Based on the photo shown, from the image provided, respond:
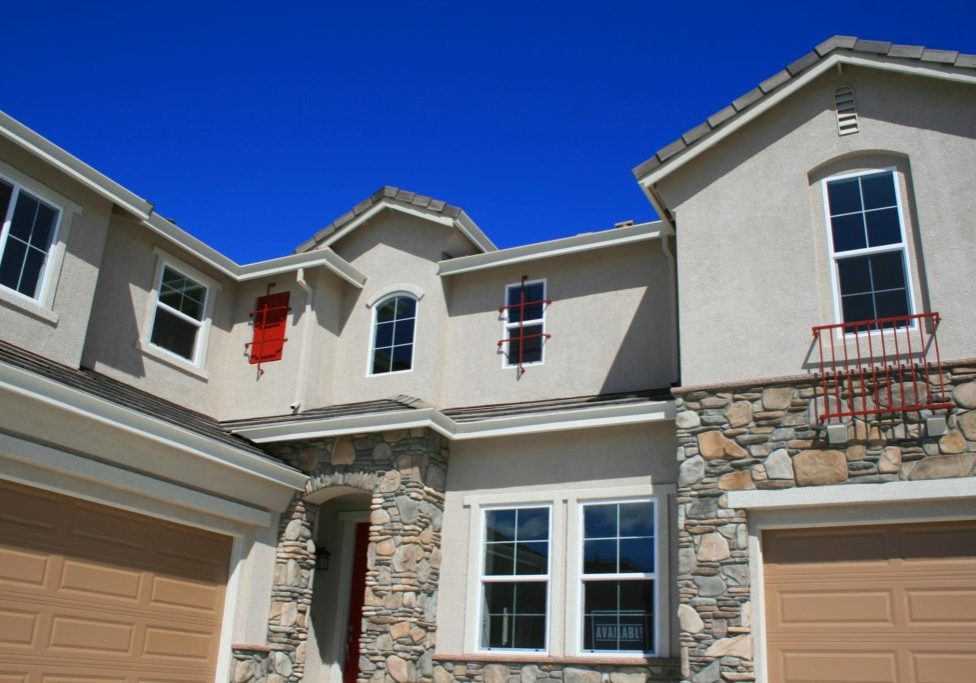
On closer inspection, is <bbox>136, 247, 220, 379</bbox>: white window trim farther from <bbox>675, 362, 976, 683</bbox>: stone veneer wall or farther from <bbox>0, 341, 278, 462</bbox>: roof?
<bbox>675, 362, 976, 683</bbox>: stone veneer wall

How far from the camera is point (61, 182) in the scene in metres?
11.7

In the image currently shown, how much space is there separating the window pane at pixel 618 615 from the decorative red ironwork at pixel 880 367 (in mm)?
2820

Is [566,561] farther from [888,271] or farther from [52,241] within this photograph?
[52,241]

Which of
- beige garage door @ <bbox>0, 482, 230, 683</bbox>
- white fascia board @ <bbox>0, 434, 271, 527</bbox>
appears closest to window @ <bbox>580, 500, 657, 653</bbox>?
white fascia board @ <bbox>0, 434, 271, 527</bbox>

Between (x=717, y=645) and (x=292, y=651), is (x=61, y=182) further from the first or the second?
(x=717, y=645)

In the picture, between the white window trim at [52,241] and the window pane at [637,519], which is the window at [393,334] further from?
the white window trim at [52,241]

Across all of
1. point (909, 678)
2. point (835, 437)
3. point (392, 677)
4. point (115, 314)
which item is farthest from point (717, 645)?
point (115, 314)

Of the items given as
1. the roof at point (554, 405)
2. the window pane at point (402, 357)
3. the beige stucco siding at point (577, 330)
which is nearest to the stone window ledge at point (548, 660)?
the roof at point (554, 405)

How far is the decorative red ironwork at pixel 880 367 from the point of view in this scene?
8766mm

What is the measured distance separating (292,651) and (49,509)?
3.60 meters

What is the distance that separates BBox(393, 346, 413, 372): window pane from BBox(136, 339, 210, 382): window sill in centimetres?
289

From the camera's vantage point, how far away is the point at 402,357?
1351cm

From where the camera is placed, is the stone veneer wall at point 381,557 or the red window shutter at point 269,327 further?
the red window shutter at point 269,327

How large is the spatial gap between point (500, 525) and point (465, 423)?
4.38 feet
